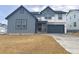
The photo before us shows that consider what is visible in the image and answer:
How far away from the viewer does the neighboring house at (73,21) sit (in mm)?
5004

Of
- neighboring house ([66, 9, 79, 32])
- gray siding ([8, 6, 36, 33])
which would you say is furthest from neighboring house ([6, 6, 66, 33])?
neighboring house ([66, 9, 79, 32])

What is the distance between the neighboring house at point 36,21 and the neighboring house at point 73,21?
0.13 metres

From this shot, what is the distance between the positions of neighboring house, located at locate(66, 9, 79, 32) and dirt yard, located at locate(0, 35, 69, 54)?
542 mm

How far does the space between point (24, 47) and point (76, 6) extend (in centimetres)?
158

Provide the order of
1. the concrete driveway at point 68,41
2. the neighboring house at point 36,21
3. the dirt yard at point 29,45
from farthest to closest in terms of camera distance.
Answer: the concrete driveway at point 68,41
the neighboring house at point 36,21
the dirt yard at point 29,45

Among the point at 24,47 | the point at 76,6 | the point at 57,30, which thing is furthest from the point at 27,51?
the point at 76,6

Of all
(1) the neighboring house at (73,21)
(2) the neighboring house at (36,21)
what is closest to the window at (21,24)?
(2) the neighboring house at (36,21)

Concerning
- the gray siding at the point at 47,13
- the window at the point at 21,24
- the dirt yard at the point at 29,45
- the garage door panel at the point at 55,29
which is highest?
the gray siding at the point at 47,13

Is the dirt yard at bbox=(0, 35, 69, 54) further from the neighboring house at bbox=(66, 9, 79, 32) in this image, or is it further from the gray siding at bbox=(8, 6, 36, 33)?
the neighboring house at bbox=(66, 9, 79, 32)

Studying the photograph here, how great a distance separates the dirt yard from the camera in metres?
4.70

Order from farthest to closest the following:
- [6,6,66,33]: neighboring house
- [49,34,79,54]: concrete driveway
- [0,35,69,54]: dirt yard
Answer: [49,34,79,54]: concrete driveway
[6,6,66,33]: neighboring house
[0,35,69,54]: dirt yard

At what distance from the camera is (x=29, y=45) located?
15.8 ft

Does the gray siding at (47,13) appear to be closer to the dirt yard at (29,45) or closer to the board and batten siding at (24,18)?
the board and batten siding at (24,18)

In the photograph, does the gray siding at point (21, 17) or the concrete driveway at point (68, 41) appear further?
the concrete driveway at point (68, 41)
